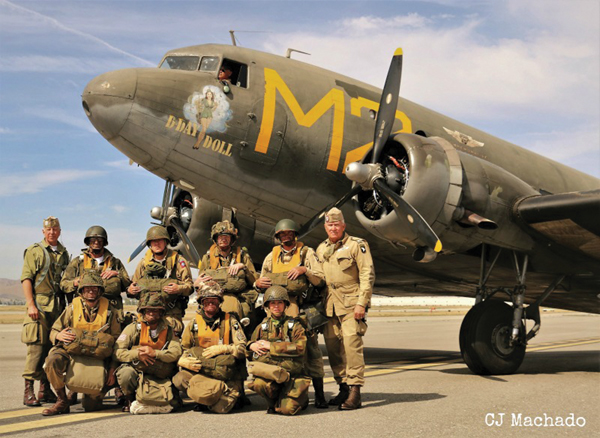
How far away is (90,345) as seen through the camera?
21.4 ft

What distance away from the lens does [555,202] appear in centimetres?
1000

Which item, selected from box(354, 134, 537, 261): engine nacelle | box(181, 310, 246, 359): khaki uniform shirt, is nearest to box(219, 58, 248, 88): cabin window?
box(354, 134, 537, 261): engine nacelle

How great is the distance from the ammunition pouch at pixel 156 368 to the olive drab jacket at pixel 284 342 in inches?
35.7

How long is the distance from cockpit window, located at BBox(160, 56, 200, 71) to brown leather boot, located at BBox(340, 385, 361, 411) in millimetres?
6249

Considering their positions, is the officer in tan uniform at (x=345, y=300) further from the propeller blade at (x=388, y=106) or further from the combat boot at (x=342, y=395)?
the propeller blade at (x=388, y=106)

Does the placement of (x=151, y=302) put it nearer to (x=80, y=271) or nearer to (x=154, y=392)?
(x=154, y=392)

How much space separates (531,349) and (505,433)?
12562 millimetres

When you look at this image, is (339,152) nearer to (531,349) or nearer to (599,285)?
(599,285)

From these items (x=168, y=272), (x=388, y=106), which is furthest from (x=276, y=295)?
(x=388, y=106)

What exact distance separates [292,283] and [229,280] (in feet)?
2.69

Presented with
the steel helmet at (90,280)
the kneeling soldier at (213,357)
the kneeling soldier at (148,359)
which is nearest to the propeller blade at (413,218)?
the kneeling soldier at (213,357)

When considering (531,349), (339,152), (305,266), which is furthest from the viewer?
(531,349)

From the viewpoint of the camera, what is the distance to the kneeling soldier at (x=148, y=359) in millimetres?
6363

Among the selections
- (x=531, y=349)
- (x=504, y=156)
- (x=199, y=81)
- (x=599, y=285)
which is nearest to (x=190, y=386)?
(x=199, y=81)
